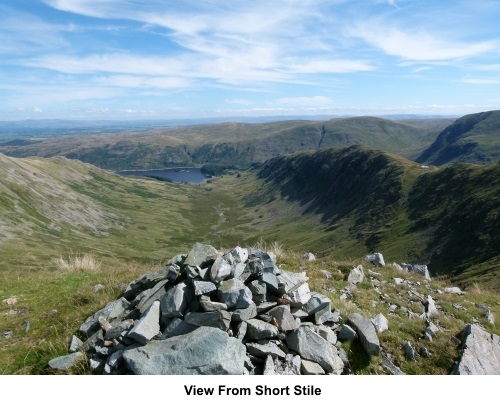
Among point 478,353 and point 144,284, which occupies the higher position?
point 144,284

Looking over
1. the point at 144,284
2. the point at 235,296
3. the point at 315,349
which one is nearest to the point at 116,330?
the point at 144,284

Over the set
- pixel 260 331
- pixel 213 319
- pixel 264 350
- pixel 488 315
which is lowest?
pixel 488 315

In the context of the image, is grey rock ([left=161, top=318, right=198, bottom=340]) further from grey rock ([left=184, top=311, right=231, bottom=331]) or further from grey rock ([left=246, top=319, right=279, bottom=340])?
grey rock ([left=246, top=319, right=279, bottom=340])

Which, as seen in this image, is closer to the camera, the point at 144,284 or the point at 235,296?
the point at 235,296

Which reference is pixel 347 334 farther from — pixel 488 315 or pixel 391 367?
pixel 488 315

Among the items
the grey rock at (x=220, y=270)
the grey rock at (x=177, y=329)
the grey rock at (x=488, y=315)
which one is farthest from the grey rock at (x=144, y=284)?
the grey rock at (x=488, y=315)

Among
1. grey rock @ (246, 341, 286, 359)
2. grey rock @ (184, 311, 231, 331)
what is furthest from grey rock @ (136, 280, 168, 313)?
grey rock @ (246, 341, 286, 359)

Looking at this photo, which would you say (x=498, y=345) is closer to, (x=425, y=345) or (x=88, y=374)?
(x=425, y=345)

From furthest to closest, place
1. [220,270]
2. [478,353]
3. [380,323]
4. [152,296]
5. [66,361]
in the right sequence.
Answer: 1. [152,296]
2. [380,323]
3. [220,270]
4. [478,353]
5. [66,361]
